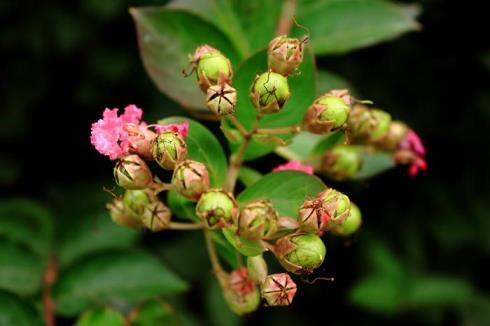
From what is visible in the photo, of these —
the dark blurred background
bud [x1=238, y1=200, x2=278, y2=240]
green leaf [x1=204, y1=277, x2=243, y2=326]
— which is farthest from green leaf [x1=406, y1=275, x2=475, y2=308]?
bud [x1=238, y1=200, x2=278, y2=240]

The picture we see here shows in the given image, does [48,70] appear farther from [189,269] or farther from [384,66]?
[384,66]

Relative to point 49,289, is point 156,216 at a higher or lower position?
A: higher

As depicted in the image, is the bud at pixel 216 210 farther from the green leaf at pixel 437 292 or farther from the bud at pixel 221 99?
the green leaf at pixel 437 292

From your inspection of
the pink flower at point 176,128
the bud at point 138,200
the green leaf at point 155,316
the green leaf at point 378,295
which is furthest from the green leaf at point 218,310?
the pink flower at point 176,128

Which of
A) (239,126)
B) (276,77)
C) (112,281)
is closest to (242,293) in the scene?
(239,126)

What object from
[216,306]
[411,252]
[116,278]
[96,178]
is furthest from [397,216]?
[116,278]

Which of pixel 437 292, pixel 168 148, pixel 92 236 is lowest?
pixel 437 292

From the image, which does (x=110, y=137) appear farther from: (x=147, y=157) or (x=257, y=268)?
(x=257, y=268)
